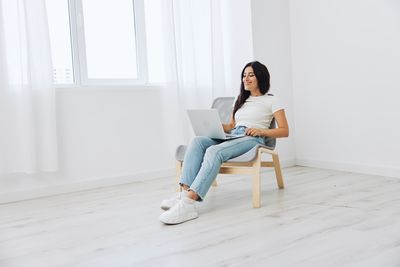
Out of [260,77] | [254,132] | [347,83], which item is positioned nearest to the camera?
[254,132]

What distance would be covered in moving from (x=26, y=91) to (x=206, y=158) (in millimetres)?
1492

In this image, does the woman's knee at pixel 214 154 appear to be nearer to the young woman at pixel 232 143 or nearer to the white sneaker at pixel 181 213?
the young woman at pixel 232 143

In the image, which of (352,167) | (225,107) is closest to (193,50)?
(225,107)

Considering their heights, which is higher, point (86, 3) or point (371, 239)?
point (86, 3)

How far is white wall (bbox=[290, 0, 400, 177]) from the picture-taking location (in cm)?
338

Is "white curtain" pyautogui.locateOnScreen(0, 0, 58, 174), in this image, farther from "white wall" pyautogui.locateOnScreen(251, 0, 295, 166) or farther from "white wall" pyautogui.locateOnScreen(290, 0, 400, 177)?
"white wall" pyautogui.locateOnScreen(290, 0, 400, 177)

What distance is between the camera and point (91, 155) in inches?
138

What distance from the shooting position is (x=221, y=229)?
2178mm

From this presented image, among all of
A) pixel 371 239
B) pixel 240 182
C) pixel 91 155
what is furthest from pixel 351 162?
pixel 91 155

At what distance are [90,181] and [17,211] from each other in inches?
29.6

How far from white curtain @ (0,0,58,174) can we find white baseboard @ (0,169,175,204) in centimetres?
Answer: 16

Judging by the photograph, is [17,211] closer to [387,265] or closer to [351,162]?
[387,265]

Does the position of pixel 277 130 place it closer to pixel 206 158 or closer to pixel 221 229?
pixel 206 158

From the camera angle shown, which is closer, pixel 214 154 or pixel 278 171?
pixel 214 154
